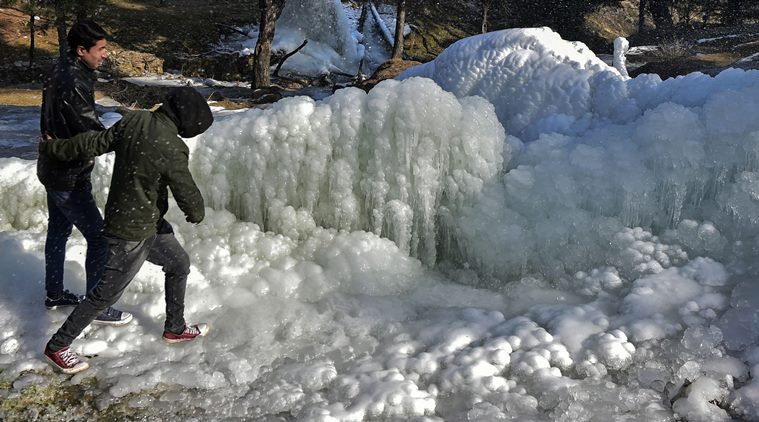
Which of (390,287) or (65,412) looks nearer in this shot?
(65,412)

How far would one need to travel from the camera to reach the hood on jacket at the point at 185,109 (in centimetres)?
299

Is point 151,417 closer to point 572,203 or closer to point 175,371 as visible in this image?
point 175,371

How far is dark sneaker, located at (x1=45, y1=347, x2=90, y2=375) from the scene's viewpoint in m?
3.30

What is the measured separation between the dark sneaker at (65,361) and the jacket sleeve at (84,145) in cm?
106

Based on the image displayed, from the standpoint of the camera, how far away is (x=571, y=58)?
6188 mm

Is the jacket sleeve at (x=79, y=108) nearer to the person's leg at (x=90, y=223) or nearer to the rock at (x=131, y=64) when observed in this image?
the person's leg at (x=90, y=223)

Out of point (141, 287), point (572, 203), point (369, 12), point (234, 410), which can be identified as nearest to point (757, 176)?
point (572, 203)

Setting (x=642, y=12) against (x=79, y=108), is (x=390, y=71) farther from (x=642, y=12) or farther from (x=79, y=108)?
(x=642, y=12)

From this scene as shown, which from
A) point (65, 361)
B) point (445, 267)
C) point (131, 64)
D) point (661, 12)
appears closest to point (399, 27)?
point (131, 64)

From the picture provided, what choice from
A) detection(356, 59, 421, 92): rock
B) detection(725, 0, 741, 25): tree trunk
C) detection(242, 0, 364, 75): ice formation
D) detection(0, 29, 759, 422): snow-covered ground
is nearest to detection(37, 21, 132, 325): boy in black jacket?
detection(0, 29, 759, 422): snow-covered ground

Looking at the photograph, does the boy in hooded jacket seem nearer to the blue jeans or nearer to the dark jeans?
the dark jeans

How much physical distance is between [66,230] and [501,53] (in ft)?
14.8

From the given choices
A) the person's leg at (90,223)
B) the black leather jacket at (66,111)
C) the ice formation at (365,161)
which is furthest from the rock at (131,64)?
the black leather jacket at (66,111)

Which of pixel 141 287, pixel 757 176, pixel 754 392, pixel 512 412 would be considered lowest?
pixel 141 287
